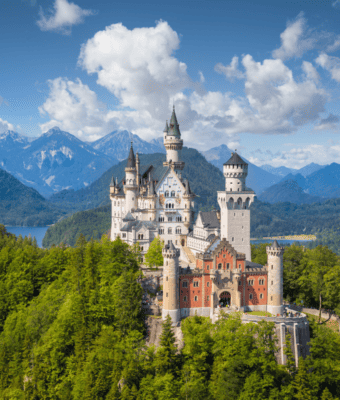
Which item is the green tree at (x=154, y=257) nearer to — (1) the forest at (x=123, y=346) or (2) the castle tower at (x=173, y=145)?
(1) the forest at (x=123, y=346)

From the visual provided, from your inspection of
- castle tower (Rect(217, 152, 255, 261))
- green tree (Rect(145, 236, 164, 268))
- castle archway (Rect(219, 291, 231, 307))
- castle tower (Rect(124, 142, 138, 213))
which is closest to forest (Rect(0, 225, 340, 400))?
castle archway (Rect(219, 291, 231, 307))

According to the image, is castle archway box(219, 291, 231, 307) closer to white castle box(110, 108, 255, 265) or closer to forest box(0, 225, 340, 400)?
forest box(0, 225, 340, 400)

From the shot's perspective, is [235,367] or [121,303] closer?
[235,367]

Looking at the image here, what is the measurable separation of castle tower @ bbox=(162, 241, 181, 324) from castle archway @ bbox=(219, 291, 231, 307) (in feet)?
24.6

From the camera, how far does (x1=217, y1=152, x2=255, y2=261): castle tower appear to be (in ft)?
252

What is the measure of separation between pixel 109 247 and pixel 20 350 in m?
20.8

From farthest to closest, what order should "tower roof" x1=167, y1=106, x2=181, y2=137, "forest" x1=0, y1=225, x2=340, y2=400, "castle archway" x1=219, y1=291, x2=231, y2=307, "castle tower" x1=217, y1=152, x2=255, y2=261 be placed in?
"tower roof" x1=167, y1=106, x2=181, y2=137
"castle tower" x1=217, y1=152, x2=255, y2=261
"castle archway" x1=219, y1=291, x2=231, y2=307
"forest" x1=0, y1=225, x2=340, y2=400

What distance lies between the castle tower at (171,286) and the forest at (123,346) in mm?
2661

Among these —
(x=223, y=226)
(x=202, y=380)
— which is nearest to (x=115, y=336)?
(x=202, y=380)

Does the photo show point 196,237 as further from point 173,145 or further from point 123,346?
point 123,346

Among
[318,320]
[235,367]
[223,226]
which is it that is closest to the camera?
[235,367]

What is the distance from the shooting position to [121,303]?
62.7 metres

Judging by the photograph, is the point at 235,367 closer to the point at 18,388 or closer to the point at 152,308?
the point at 152,308

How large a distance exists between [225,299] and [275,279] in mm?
7984
